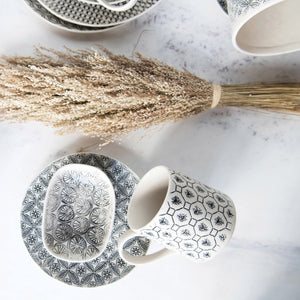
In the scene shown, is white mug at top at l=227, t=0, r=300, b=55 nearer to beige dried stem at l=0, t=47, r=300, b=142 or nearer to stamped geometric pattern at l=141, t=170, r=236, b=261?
beige dried stem at l=0, t=47, r=300, b=142

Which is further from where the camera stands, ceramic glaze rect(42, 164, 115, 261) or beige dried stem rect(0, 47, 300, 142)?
ceramic glaze rect(42, 164, 115, 261)

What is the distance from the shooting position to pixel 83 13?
85cm

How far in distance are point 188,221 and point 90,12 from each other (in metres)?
0.51

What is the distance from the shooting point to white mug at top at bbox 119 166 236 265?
689mm

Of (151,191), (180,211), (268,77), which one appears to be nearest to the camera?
(180,211)

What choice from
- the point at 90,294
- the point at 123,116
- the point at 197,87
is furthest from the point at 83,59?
the point at 90,294

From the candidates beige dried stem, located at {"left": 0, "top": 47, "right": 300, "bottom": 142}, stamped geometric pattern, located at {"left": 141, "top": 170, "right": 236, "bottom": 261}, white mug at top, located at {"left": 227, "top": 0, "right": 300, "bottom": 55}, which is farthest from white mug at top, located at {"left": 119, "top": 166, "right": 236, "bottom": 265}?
white mug at top, located at {"left": 227, "top": 0, "right": 300, "bottom": 55}

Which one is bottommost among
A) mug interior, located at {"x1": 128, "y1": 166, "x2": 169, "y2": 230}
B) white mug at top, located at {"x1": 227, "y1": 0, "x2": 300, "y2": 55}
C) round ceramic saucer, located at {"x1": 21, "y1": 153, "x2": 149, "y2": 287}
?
round ceramic saucer, located at {"x1": 21, "y1": 153, "x2": 149, "y2": 287}

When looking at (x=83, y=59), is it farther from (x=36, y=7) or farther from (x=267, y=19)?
(x=267, y=19)

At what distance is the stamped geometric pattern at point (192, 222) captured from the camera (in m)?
0.69

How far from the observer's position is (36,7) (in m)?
0.84

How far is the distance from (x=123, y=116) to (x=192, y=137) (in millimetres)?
203

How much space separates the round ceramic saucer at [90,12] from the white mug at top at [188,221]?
14.2 inches

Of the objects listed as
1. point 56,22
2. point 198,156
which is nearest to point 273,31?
point 198,156
